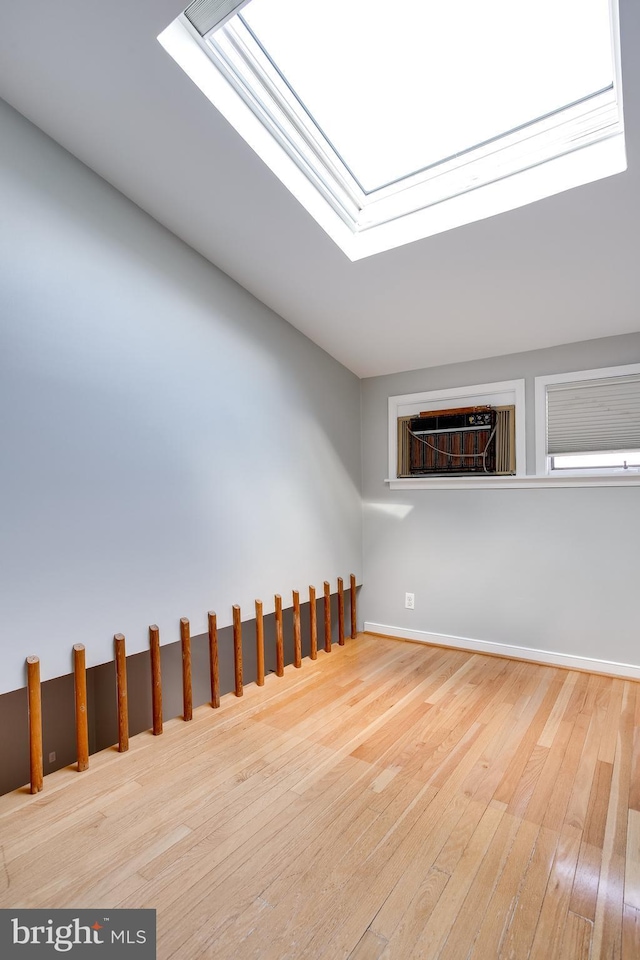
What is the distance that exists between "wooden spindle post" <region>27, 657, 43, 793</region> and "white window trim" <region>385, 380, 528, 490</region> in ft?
9.09

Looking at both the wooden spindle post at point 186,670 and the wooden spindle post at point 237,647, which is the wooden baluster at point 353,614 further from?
the wooden spindle post at point 186,670

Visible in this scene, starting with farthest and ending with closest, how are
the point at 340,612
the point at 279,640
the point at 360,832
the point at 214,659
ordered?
1. the point at 340,612
2. the point at 279,640
3. the point at 214,659
4. the point at 360,832

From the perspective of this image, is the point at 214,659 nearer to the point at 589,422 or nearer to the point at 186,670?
the point at 186,670

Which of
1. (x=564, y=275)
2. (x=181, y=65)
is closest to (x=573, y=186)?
(x=564, y=275)

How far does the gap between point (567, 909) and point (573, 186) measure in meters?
2.64

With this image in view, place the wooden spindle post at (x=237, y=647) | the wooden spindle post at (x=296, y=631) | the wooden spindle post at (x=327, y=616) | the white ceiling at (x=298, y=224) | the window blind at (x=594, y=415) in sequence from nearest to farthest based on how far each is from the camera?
the white ceiling at (x=298, y=224), the wooden spindle post at (x=237, y=647), the window blind at (x=594, y=415), the wooden spindle post at (x=296, y=631), the wooden spindle post at (x=327, y=616)

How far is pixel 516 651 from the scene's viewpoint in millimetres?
3441

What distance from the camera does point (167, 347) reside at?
2.59 meters

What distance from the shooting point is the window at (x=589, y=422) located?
10.0 ft

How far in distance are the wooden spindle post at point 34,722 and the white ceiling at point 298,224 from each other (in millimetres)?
2246

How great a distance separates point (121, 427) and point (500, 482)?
2.55 metres

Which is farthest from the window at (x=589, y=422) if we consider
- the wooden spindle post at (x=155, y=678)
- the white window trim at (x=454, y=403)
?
the wooden spindle post at (x=155, y=678)

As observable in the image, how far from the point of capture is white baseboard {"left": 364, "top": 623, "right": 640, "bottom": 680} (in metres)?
3.08

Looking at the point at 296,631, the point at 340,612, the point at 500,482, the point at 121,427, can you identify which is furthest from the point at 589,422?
the point at 121,427
